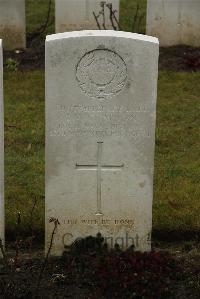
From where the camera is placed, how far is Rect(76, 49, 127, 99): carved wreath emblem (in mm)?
5355

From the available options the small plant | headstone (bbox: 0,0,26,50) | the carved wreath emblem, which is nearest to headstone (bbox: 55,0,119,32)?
headstone (bbox: 0,0,26,50)

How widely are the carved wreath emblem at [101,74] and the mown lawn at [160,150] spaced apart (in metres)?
1.38

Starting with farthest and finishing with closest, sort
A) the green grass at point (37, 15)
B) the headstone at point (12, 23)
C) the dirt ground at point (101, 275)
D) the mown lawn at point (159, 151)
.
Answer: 1. the green grass at point (37, 15)
2. the headstone at point (12, 23)
3. the mown lawn at point (159, 151)
4. the dirt ground at point (101, 275)

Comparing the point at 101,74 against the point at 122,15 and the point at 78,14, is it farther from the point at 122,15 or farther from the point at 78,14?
the point at 122,15

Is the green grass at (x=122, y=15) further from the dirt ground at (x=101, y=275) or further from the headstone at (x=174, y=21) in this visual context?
the dirt ground at (x=101, y=275)

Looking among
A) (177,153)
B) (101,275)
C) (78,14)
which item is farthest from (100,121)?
(78,14)

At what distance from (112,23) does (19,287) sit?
21.0 feet

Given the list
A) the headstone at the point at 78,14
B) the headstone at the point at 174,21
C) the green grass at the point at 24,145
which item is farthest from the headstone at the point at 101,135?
the headstone at the point at 174,21

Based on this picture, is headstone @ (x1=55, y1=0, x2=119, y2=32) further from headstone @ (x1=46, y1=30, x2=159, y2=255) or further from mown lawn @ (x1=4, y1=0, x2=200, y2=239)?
headstone @ (x1=46, y1=30, x2=159, y2=255)

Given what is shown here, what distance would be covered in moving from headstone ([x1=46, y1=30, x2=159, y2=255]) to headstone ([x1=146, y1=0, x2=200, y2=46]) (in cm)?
610

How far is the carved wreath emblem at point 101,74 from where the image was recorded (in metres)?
5.36

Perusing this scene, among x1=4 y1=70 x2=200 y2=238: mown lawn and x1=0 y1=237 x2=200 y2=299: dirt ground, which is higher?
x1=4 y1=70 x2=200 y2=238: mown lawn

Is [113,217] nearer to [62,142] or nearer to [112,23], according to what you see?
[62,142]

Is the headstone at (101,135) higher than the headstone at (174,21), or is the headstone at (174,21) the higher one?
the headstone at (174,21)
